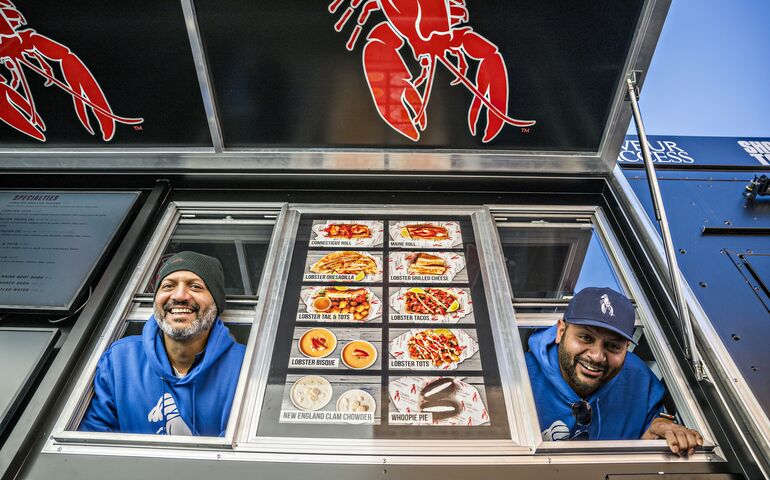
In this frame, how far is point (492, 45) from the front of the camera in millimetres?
2393

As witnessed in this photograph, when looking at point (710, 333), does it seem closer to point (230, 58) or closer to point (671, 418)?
point (671, 418)

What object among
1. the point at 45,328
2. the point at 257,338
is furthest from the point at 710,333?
the point at 45,328

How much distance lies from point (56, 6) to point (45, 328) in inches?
55.4

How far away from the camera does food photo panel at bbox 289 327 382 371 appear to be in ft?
6.71

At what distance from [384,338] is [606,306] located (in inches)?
34.9

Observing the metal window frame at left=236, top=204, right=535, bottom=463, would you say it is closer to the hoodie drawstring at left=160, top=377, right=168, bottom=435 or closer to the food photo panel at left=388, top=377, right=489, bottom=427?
the food photo panel at left=388, top=377, right=489, bottom=427

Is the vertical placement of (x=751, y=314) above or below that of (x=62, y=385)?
above

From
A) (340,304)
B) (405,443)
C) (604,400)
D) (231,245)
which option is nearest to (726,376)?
(604,400)

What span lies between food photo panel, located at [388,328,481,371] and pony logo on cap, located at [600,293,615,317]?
51cm

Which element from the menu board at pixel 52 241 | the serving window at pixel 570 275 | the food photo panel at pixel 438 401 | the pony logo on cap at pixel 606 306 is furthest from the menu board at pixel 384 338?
the menu board at pixel 52 241

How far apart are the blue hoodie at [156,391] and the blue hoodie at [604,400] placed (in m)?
1.24

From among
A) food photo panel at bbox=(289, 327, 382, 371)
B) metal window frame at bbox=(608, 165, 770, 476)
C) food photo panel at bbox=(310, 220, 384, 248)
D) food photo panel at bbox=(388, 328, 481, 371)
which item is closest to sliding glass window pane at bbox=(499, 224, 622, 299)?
metal window frame at bbox=(608, 165, 770, 476)

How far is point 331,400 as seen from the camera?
1.93m

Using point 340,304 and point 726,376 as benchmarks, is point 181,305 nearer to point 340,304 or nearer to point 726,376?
point 340,304
